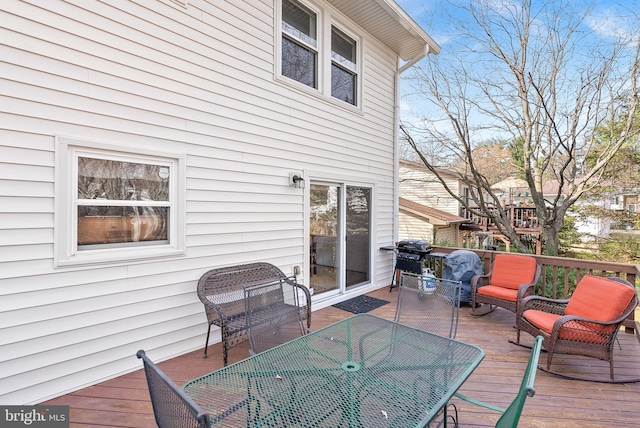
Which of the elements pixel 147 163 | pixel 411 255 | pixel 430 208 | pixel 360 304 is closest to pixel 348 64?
pixel 411 255

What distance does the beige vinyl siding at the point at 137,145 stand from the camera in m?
2.44

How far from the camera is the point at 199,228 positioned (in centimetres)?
351

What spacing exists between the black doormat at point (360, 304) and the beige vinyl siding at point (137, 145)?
3.41 feet

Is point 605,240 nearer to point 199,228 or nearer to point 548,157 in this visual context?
point 548,157

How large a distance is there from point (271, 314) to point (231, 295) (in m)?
0.81

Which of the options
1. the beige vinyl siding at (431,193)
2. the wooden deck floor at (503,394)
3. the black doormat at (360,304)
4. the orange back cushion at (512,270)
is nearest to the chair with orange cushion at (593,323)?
the wooden deck floor at (503,394)

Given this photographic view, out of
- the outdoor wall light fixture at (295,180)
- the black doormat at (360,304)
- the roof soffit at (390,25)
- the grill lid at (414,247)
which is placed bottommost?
the black doormat at (360,304)

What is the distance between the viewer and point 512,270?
4.57 meters

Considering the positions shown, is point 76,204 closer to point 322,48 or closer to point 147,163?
point 147,163

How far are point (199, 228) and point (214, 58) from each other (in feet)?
6.44

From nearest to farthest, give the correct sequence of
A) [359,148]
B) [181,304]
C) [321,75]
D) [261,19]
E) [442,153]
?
[181,304] < [261,19] < [321,75] < [359,148] < [442,153]

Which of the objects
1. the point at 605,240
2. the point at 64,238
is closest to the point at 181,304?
the point at 64,238

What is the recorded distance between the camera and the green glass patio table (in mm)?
1491

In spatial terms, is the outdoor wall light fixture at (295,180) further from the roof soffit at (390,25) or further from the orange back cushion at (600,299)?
the orange back cushion at (600,299)
